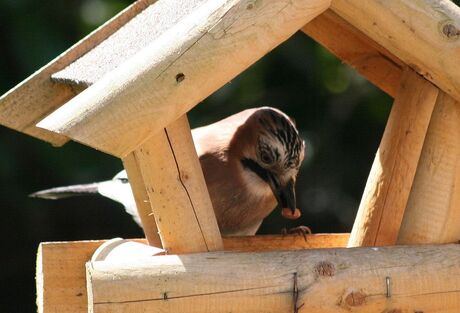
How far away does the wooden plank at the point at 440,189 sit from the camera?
9.86 feet

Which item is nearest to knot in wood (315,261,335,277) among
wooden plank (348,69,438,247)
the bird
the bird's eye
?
wooden plank (348,69,438,247)

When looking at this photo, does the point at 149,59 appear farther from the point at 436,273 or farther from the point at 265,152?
the point at 265,152

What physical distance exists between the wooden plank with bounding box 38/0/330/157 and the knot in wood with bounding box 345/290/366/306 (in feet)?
2.27

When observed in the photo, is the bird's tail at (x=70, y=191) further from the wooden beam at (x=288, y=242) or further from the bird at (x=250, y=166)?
the wooden beam at (x=288, y=242)

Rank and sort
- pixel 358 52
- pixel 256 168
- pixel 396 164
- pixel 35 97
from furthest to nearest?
pixel 256 168, pixel 358 52, pixel 35 97, pixel 396 164

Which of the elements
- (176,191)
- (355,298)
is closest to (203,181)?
(176,191)

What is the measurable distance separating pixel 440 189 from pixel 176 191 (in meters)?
0.81

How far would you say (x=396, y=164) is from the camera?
10.3 ft

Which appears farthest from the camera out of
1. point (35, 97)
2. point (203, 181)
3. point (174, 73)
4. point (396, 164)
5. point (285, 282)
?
point (35, 97)

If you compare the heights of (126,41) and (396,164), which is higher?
(126,41)

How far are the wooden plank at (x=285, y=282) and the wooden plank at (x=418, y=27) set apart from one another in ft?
1.81

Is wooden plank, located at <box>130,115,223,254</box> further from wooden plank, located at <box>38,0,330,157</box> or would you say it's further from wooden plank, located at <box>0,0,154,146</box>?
wooden plank, located at <box>0,0,154,146</box>

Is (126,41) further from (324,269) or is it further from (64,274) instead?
(324,269)

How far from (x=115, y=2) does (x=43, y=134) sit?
2.03 metres
